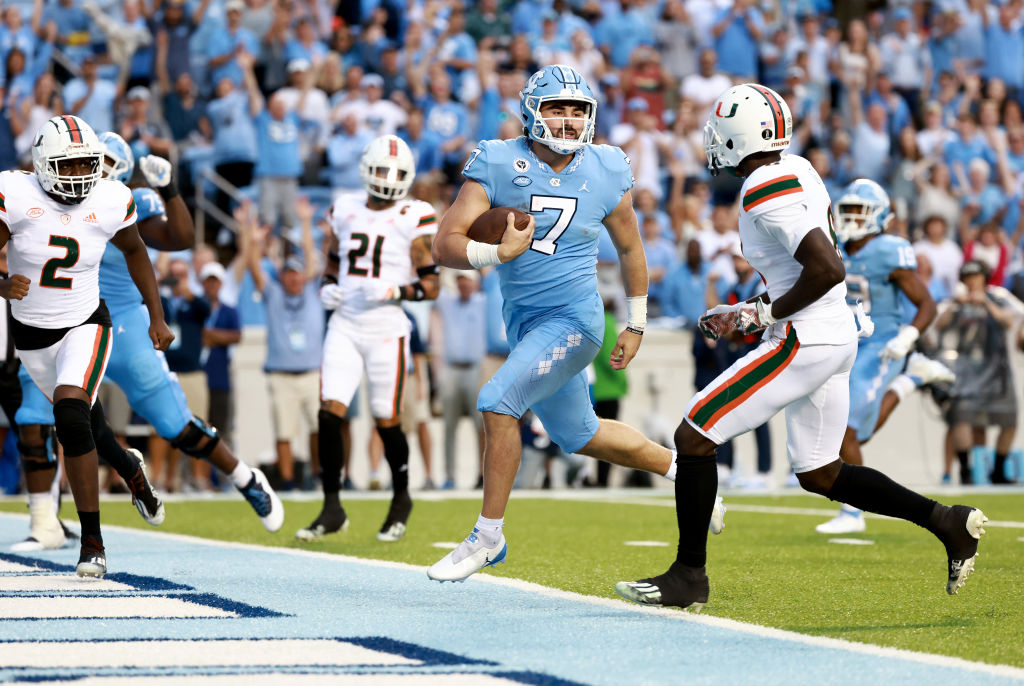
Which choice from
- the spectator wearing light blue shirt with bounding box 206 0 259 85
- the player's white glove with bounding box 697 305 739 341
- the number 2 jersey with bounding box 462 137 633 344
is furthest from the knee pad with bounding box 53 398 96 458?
the spectator wearing light blue shirt with bounding box 206 0 259 85

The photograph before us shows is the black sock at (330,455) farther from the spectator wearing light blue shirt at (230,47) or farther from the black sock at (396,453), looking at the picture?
the spectator wearing light blue shirt at (230,47)

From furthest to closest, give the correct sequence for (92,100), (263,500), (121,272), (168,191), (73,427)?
(92,100)
(263,500)
(121,272)
(168,191)
(73,427)

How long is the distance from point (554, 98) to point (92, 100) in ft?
32.5

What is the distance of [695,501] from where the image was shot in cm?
492

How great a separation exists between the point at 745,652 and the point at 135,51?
12531 millimetres

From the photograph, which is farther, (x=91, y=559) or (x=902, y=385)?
(x=902, y=385)

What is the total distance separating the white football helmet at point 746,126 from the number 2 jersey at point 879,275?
338 centimetres

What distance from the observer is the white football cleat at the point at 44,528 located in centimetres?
719

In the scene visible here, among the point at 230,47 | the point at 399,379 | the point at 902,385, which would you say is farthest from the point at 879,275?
the point at 230,47

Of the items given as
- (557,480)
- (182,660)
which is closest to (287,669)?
(182,660)

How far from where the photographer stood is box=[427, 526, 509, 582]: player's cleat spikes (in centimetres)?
512

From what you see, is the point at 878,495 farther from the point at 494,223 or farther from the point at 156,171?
the point at 156,171

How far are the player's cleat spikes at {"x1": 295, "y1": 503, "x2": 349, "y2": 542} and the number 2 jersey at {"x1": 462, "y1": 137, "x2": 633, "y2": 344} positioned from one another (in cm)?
252

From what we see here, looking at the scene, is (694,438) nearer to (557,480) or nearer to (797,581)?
(797,581)
